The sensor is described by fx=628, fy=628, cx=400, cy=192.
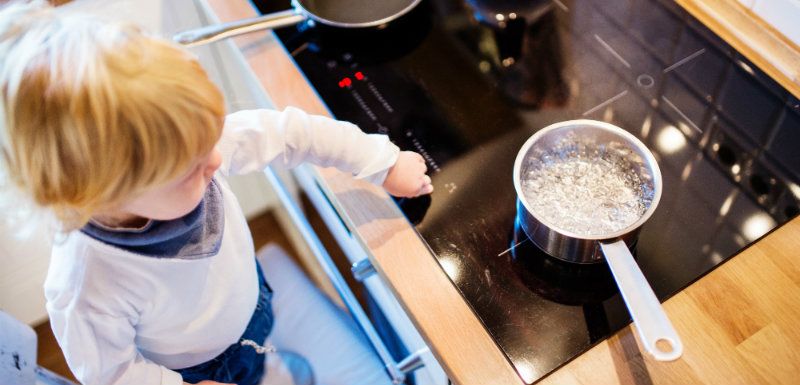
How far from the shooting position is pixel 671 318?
67 centimetres

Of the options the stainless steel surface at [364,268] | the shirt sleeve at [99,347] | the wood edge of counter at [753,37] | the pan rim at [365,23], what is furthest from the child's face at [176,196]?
the wood edge of counter at [753,37]

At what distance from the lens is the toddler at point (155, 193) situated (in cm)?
48

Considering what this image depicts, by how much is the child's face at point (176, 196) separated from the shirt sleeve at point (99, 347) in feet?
0.40

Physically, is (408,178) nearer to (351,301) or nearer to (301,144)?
(301,144)

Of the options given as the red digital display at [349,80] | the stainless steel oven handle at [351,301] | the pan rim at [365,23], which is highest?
the pan rim at [365,23]

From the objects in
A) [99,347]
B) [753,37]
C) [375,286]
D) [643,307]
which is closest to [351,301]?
[375,286]

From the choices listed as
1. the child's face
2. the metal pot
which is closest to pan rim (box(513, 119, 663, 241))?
the metal pot

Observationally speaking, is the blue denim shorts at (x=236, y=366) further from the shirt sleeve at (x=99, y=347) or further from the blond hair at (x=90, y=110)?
the blond hair at (x=90, y=110)

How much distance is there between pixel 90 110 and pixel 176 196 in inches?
5.5

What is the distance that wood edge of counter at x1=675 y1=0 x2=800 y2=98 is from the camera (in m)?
0.82

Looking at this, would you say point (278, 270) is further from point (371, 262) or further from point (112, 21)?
point (112, 21)

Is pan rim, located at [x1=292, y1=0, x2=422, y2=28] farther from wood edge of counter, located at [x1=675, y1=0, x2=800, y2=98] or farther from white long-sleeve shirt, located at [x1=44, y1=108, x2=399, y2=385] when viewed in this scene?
wood edge of counter, located at [x1=675, y1=0, x2=800, y2=98]

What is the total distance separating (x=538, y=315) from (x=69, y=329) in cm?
49

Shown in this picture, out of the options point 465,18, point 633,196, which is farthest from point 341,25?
point 633,196
